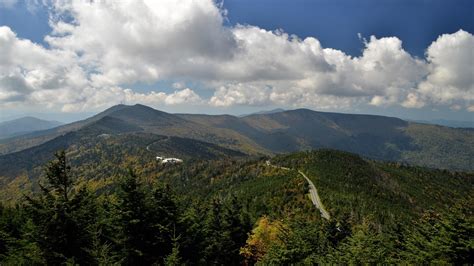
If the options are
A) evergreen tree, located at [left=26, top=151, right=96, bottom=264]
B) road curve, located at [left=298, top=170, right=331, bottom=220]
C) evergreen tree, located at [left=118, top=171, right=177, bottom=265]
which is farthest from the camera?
road curve, located at [left=298, top=170, right=331, bottom=220]

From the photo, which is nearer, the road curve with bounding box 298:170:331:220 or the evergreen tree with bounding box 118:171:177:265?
the evergreen tree with bounding box 118:171:177:265

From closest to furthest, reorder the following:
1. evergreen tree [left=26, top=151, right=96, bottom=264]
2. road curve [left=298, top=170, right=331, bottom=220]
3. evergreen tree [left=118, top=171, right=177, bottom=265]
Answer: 1. evergreen tree [left=26, top=151, right=96, bottom=264]
2. evergreen tree [left=118, top=171, right=177, bottom=265]
3. road curve [left=298, top=170, right=331, bottom=220]

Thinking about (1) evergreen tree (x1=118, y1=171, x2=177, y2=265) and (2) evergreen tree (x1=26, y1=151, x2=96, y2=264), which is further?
(1) evergreen tree (x1=118, y1=171, x2=177, y2=265)

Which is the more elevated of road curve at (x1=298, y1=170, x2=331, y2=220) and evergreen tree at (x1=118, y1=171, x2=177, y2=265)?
evergreen tree at (x1=118, y1=171, x2=177, y2=265)

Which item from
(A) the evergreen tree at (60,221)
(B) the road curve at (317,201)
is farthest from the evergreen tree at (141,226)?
(B) the road curve at (317,201)

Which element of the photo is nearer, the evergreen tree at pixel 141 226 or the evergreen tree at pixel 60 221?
the evergreen tree at pixel 60 221

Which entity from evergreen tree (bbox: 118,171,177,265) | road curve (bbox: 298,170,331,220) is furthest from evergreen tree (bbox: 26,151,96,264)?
road curve (bbox: 298,170,331,220)

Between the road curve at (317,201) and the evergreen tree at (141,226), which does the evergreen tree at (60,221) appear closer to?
the evergreen tree at (141,226)

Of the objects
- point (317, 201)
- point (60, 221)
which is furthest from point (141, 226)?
point (317, 201)

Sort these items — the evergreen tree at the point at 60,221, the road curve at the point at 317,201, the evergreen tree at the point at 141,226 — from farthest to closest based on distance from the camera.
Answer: the road curve at the point at 317,201
the evergreen tree at the point at 141,226
the evergreen tree at the point at 60,221

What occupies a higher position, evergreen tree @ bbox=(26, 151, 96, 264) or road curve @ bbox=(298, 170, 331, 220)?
evergreen tree @ bbox=(26, 151, 96, 264)

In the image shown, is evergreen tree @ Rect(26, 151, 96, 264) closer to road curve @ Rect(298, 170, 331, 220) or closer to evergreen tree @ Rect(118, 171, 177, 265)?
evergreen tree @ Rect(118, 171, 177, 265)

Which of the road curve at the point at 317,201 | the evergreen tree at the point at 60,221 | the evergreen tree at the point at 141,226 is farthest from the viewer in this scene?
the road curve at the point at 317,201
